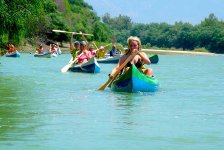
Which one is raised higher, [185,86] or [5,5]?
[5,5]

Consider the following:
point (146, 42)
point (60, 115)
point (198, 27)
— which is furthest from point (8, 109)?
point (146, 42)

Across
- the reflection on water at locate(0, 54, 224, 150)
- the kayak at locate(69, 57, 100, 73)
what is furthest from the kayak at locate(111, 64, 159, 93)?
the kayak at locate(69, 57, 100, 73)

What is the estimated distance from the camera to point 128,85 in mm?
16625

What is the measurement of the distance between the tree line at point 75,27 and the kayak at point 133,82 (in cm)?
588

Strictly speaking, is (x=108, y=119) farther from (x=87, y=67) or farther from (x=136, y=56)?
(x=87, y=67)

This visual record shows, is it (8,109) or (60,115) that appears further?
(8,109)

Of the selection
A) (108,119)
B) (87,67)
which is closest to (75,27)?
(87,67)

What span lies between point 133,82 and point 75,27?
70.8 meters

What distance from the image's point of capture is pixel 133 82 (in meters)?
16.4

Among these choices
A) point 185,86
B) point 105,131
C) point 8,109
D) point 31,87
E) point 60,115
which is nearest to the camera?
point 105,131

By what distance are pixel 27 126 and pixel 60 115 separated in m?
1.47

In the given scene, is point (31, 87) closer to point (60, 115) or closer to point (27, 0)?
point (27, 0)

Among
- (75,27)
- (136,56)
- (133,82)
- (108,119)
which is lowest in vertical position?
(75,27)

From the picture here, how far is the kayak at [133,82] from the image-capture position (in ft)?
53.3
